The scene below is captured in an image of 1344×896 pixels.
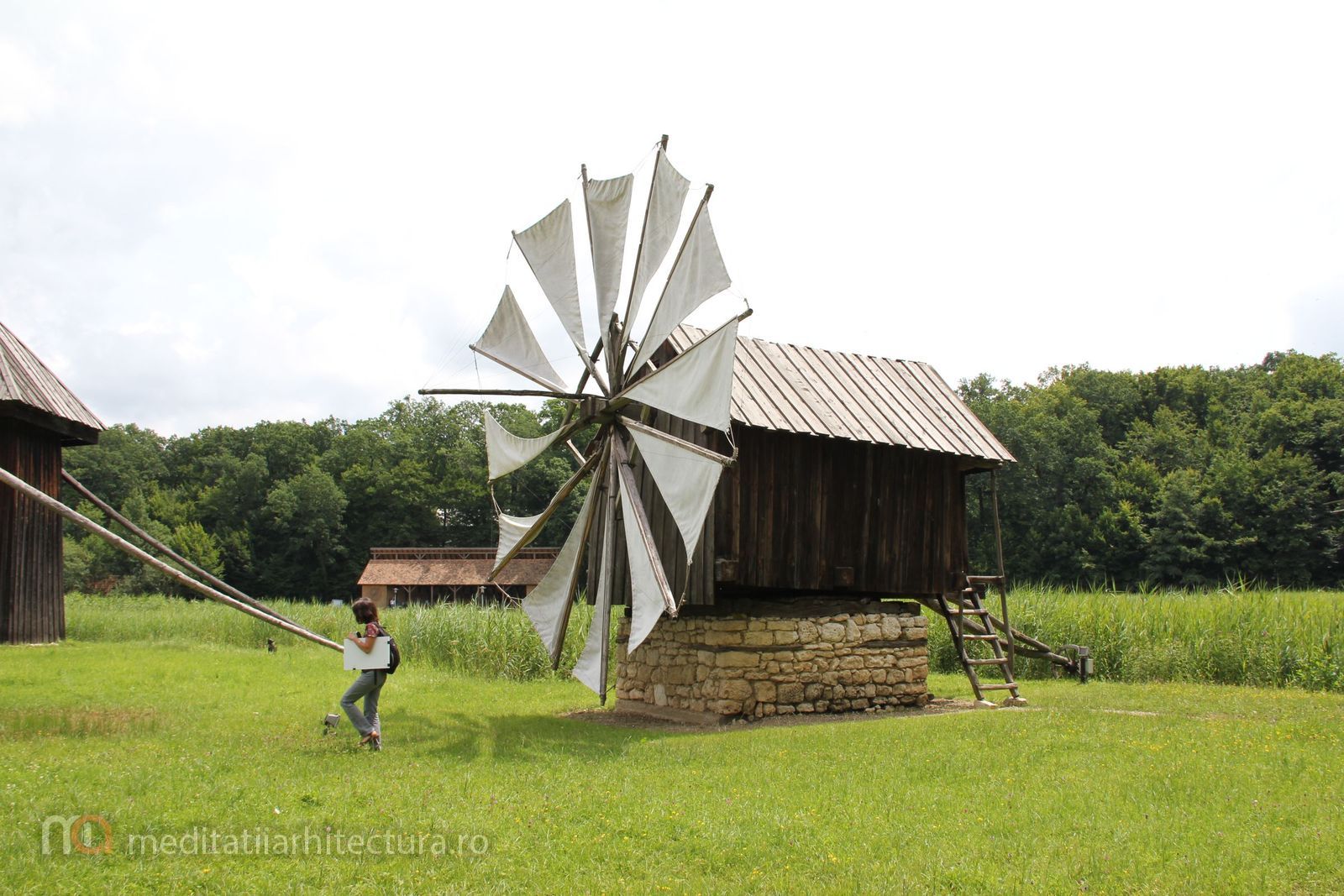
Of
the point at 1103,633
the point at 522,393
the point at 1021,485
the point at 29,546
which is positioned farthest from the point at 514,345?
the point at 1021,485

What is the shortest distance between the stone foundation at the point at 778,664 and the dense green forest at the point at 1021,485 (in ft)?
120

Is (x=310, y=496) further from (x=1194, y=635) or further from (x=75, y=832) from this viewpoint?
(x=75, y=832)

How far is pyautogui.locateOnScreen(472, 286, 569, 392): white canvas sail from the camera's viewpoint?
13.6 m

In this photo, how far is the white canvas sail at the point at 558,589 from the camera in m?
13.1

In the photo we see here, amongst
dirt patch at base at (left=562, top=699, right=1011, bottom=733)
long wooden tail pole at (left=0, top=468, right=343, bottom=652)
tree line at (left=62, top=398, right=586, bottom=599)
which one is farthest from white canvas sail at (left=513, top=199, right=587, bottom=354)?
tree line at (left=62, top=398, right=586, bottom=599)

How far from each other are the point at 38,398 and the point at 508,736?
12238 millimetres

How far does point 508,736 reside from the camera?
11.4 meters

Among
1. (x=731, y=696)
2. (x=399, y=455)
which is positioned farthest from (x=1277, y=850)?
(x=399, y=455)

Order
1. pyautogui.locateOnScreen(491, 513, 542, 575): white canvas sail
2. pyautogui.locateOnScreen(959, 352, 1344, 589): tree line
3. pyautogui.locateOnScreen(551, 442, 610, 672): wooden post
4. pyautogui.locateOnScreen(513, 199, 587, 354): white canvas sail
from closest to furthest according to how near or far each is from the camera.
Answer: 1. pyautogui.locateOnScreen(551, 442, 610, 672): wooden post
2. pyautogui.locateOnScreen(513, 199, 587, 354): white canvas sail
3. pyautogui.locateOnScreen(491, 513, 542, 575): white canvas sail
4. pyautogui.locateOnScreen(959, 352, 1344, 589): tree line

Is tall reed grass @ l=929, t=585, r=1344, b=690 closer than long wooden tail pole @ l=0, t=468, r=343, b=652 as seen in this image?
No

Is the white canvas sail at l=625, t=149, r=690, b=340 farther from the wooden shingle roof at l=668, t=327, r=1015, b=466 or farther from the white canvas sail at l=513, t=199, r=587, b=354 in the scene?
the wooden shingle roof at l=668, t=327, r=1015, b=466

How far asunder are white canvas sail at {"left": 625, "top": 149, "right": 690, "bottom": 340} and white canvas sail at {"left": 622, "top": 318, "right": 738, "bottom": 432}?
1.65 m

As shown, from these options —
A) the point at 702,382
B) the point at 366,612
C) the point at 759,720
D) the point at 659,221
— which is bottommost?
the point at 759,720

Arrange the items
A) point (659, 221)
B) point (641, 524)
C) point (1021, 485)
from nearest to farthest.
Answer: point (641, 524) → point (659, 221) → point (1021, 485)
